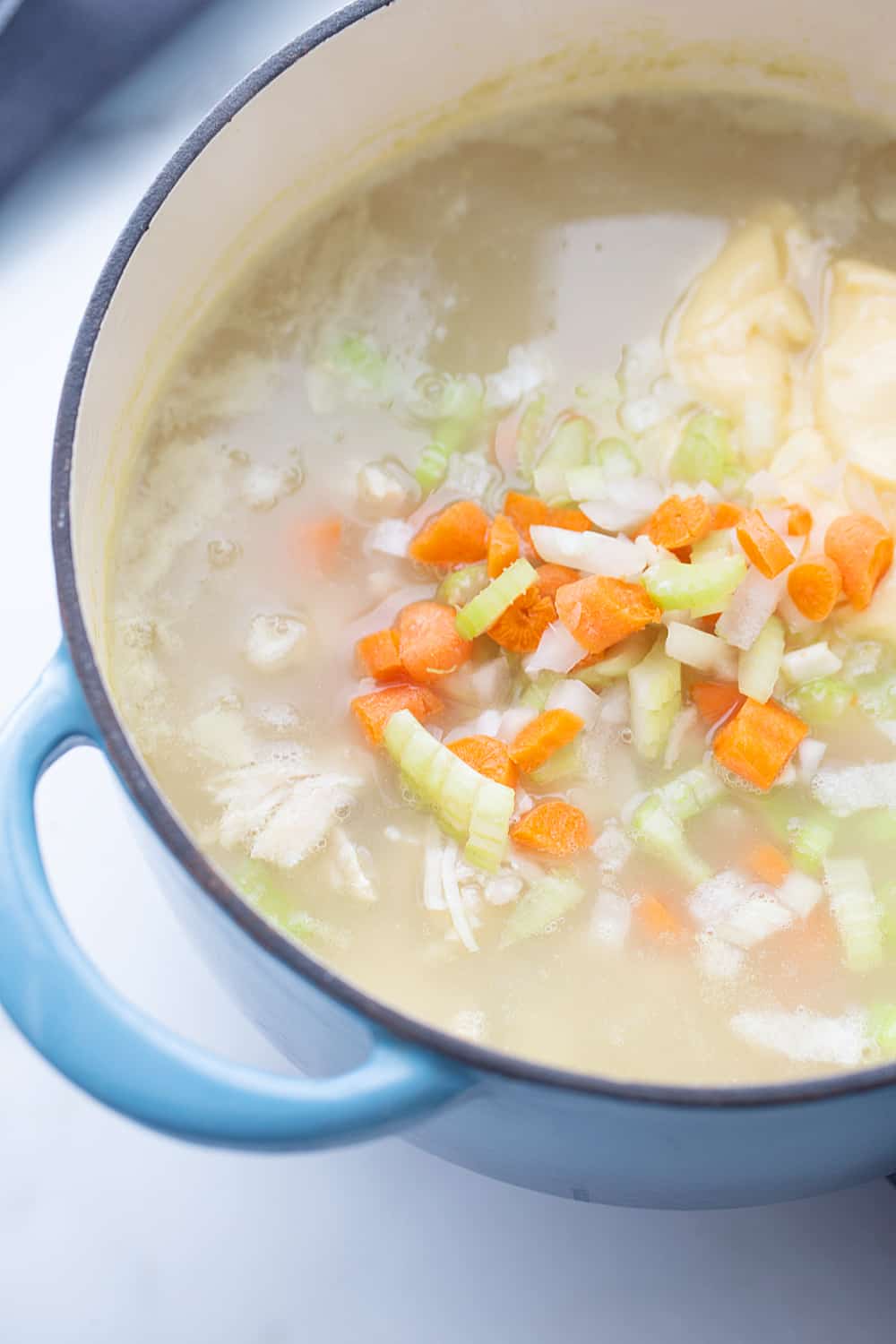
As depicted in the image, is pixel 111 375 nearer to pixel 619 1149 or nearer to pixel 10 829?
pixel 10 829

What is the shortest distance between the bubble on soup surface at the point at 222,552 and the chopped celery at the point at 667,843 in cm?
51

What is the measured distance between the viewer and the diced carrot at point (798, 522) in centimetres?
151

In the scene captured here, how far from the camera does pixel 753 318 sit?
1644 millimetres

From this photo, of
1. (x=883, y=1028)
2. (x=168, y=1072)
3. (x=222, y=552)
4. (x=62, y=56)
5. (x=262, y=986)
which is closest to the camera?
(x=168, y=1072)

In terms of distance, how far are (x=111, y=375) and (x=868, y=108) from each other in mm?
1054

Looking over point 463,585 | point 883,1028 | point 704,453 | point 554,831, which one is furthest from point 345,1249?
point 704,453

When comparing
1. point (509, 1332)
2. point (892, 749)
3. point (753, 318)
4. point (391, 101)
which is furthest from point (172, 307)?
point (509, 1332)

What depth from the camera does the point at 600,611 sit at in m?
1.43

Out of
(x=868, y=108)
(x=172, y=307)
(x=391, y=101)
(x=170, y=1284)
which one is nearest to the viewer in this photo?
(x=170, y=1284)

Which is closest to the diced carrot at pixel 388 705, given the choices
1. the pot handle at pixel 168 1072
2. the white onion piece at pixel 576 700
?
the white onion piece at pixel 576 700

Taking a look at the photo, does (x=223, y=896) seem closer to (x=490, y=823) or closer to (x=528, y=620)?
(x=490, y=823)

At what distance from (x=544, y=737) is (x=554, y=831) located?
92 mm

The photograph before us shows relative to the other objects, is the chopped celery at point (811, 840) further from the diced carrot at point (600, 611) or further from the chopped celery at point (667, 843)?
the diced carrot at point (600, 611)

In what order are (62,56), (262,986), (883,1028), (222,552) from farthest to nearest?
(62,56) → (222,552) → (883,1028) → (262,986)
